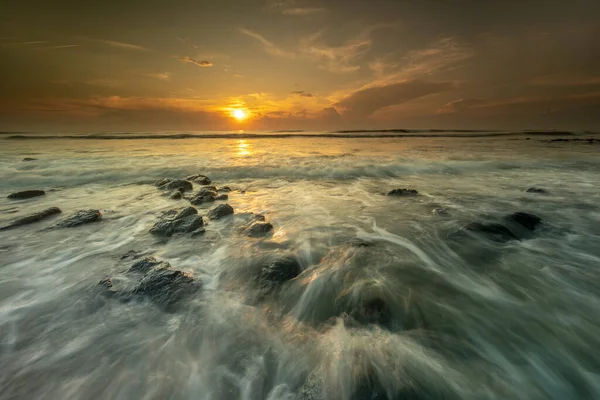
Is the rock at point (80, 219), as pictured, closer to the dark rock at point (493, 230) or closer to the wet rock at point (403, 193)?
the wet rock at point (403, 193)

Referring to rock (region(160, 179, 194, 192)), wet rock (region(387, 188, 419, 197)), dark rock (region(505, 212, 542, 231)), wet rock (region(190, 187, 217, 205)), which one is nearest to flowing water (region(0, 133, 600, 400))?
dark rock (region(505, 212, 542, 231))

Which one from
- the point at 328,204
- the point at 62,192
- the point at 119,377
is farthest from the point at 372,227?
the point at 62,192

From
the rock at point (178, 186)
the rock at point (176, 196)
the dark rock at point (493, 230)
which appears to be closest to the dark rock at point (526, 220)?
the dark rock at point (493, 230)

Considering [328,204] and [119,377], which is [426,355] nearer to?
[119,377]

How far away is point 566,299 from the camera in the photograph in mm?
3846

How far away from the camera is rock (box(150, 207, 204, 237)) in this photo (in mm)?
6066

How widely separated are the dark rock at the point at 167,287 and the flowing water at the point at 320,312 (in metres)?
0.12

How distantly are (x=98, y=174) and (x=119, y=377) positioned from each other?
15.0 metres

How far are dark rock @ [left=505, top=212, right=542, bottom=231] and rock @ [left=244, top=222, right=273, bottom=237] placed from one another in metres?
5.71

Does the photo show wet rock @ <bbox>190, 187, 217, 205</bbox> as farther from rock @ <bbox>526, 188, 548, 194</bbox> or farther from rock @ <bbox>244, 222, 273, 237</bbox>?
rock @ <bbox>526, 188, 548, 194</bbox>

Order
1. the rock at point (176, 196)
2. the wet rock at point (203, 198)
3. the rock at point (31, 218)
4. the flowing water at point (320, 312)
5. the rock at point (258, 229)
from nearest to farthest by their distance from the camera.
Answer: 1. the flowing water at point (320, 312)
2. the rock at point (258, 229)
3. the rock at point (31, 218)
4. the wet rock at point (203, 198)
5. the rock at point (176, 196)

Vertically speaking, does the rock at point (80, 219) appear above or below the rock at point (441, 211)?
above

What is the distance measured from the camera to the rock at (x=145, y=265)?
14.0ft

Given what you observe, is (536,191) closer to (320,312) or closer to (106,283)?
(320,312)
